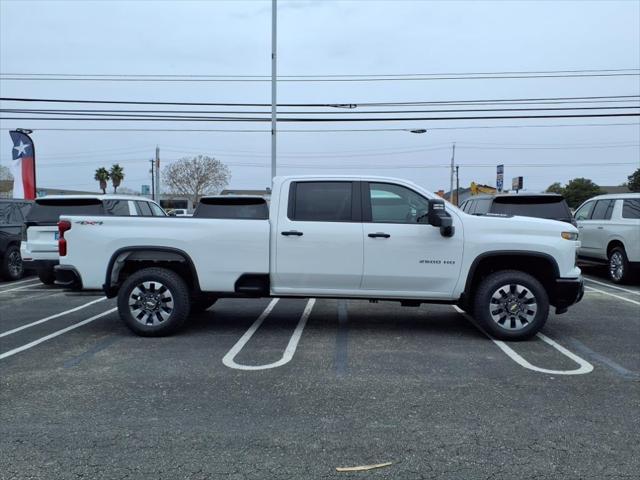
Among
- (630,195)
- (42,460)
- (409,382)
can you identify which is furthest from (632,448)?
(630,195)

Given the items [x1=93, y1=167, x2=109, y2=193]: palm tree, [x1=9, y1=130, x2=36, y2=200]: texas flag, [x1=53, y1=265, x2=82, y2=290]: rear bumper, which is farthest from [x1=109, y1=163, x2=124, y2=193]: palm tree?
[x1=53, y1=265, x2=82, y2=290]: rear bumper

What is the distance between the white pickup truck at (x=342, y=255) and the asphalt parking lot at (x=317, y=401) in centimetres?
54

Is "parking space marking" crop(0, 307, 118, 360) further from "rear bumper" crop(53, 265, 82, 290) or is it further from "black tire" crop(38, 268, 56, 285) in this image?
"black tire" crop(38, 268, 56, 285)

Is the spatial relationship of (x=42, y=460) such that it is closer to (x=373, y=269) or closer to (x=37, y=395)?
(x=37, y=395)

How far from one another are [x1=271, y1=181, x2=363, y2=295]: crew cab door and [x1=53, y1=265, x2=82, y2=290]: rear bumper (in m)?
2.45

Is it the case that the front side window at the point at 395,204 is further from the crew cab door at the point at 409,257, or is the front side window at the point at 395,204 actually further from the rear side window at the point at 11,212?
the rear side window at the point at 11,212

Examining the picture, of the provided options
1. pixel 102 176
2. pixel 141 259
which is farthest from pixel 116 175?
pixel 141 259

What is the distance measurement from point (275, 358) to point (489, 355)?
2355 millimetres

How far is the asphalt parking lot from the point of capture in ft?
11.4

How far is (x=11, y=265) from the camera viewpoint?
39.6 ft

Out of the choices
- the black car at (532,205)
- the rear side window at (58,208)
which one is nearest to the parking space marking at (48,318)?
the rear side window at (58,208)

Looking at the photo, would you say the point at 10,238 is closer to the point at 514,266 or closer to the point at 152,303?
the point at 152,303

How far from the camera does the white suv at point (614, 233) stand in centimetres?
1090

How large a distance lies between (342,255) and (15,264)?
9.29m
